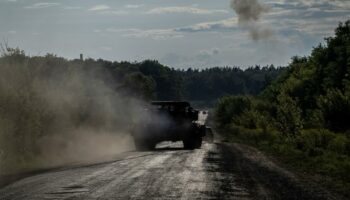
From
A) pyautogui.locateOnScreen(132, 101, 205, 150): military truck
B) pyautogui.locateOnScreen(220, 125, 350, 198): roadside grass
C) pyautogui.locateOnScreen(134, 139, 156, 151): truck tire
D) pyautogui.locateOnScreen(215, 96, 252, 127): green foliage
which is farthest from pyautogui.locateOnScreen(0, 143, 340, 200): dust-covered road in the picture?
pyautogui.locateOnScreen(215, 96, 252, 127): green foliage

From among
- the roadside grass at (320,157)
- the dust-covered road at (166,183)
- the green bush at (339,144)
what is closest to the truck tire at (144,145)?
the roadside grass at (320,157)

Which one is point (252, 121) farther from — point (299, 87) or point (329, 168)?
point (329, 168)

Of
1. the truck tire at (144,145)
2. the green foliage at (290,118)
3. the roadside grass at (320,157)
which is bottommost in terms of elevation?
the roadside grass at (320,157)

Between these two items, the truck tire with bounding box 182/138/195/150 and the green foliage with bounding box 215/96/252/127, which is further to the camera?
the green foliage with bounding box 215/96/252/127

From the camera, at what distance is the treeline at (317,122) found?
78.2 feet

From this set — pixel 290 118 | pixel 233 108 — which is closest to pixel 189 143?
pixel 290 118

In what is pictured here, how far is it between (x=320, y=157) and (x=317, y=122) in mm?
10482

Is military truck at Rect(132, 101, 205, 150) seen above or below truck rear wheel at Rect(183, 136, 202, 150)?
above

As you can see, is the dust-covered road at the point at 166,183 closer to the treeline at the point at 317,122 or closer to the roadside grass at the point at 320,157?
the roadside grass at the point at 320,157

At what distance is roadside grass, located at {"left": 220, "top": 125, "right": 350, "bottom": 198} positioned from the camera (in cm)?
1777

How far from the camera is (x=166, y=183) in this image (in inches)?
606

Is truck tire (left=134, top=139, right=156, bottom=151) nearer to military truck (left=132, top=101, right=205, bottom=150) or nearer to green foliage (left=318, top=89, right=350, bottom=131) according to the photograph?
military truck (left=132, top=101, right=205, bottom=150)

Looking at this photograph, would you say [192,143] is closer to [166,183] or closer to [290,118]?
[290,118]

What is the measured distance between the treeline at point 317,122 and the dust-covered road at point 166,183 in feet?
6.21
